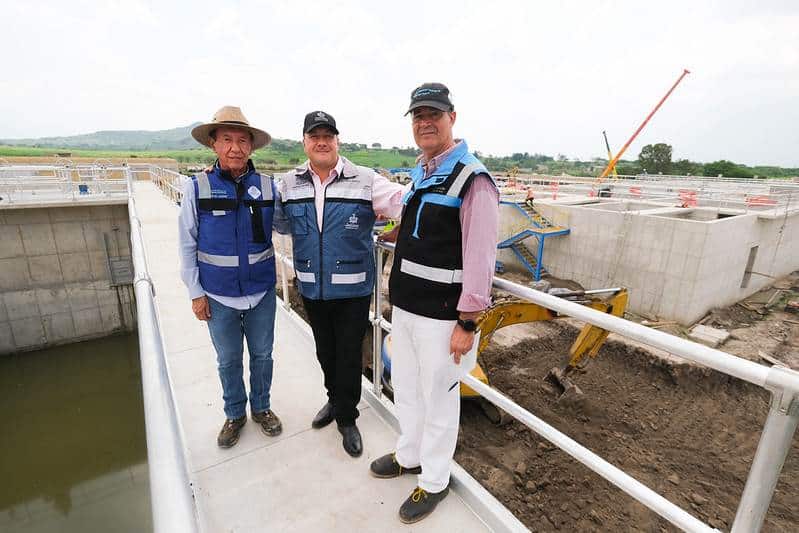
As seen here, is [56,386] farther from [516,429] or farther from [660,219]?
[660,219]

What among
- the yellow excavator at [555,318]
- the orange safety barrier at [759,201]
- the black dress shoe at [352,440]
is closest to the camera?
the black dress shoe at [352,440]

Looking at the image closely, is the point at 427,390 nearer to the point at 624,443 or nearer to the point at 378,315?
the point at 378,315

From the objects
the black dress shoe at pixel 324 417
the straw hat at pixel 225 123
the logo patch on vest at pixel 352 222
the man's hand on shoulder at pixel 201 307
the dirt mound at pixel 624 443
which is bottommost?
the dirt mound at pixel 624 443

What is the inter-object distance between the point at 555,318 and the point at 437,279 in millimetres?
4192

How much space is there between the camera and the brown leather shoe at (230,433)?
7.66 ft

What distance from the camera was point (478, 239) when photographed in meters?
1.57

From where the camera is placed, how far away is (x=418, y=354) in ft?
6.11

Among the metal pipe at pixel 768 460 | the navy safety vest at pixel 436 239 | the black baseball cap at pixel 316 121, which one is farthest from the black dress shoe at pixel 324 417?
the metal pipe at pixel 768 460

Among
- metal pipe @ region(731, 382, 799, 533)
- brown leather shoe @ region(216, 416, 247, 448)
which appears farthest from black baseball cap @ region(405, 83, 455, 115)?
brown leather shoe @ region(216, 416, 247, 448)

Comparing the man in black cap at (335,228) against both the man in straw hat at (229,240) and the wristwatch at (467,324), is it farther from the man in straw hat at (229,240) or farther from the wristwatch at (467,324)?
the wristwatch at (467,324)

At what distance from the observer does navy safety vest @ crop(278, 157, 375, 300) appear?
2.11 metres

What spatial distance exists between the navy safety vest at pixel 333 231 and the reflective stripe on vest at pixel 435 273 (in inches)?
19.8

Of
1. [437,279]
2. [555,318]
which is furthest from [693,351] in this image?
[555,318]

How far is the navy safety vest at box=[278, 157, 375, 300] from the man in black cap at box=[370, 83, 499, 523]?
36 cm
